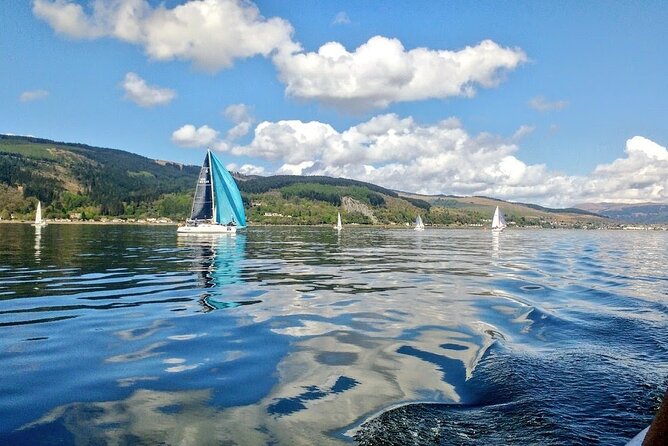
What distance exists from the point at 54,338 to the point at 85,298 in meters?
6.72

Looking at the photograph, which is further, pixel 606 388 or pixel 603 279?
pixel 603 279

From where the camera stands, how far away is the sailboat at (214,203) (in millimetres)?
92812

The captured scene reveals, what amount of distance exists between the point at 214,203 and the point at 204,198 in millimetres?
3032

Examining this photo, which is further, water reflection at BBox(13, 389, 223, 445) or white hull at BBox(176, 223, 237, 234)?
white hull at BBox(176, 223, 237, 234)

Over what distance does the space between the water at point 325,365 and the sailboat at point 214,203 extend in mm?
72797

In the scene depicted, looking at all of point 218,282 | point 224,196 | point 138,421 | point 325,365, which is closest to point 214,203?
point 224,196

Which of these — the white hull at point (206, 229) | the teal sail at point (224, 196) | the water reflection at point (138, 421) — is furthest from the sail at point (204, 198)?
the water reflection at point (138, 421)

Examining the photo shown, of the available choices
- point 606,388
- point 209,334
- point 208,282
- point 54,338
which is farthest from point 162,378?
point 208,282

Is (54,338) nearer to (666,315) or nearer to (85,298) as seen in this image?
(85,298)

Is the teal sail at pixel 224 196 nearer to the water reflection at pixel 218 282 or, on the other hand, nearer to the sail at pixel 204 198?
the sail at pixel 204 198

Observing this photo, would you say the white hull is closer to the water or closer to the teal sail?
the teal sail

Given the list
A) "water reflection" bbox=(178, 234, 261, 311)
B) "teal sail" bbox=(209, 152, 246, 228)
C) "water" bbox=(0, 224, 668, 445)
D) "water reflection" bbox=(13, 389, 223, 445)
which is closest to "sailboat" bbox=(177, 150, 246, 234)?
"teal sail" bbox=(209, 152, 246, 228)

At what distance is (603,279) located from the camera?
91.1ft

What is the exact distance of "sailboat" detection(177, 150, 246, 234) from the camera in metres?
92.8
